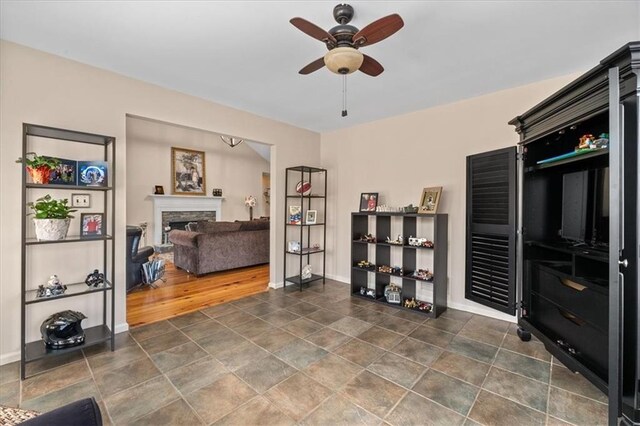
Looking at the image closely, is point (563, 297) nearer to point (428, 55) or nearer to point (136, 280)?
point (428, 55)

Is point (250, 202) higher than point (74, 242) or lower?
higher

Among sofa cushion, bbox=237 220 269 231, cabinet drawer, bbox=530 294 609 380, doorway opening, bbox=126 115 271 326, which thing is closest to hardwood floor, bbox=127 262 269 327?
doorway opening, bbox=126 115 271 326

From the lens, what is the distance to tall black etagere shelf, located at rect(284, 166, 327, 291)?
4348 millimetres

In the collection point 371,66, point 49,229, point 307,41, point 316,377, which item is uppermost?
point 307,41

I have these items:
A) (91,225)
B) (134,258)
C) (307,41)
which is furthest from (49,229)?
(307,41)

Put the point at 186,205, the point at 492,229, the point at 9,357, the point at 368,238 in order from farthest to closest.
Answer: the point at 186,205
the point at 368,238
the point at 492,229
the point at 9,357

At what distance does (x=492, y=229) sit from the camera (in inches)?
115

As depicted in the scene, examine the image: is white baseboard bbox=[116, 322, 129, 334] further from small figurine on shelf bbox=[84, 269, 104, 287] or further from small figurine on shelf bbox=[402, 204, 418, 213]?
small figurine on shelf bbox=[402, 204, 418, 213]

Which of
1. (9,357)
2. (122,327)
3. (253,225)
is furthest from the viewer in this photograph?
(253,225)

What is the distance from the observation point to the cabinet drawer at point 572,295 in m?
1.81

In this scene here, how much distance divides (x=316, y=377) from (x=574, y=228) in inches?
93.0

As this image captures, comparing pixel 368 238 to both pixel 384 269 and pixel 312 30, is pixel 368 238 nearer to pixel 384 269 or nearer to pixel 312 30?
pixel 384 269

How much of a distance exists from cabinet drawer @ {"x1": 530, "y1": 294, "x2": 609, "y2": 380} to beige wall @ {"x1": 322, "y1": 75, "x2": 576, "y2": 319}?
725 mm

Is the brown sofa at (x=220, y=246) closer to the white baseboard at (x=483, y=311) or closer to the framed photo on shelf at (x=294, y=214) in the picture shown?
the framed photo on shelf at (x=294, y=214)
